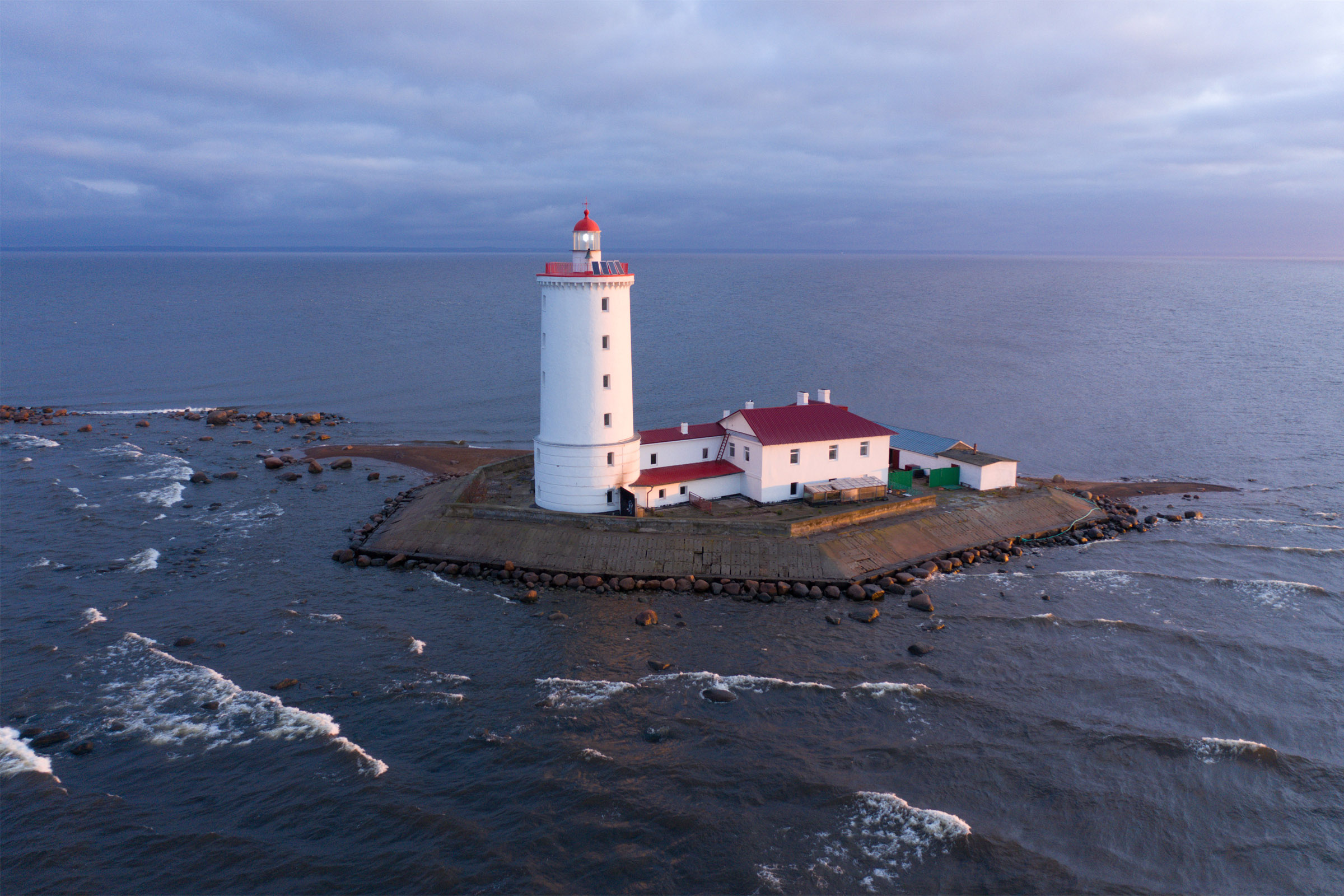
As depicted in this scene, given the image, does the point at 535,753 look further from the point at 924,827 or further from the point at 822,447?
the point at 822,447

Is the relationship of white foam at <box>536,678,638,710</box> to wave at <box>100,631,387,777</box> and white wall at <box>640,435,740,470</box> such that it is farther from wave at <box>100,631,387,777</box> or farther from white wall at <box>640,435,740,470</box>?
white wall at <box>640,435,740,470</box>

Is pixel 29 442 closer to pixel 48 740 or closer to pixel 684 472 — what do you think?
pixel 48 740

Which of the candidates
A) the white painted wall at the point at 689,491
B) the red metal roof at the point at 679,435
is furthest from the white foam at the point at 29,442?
the white painted wall at the point at 689,491

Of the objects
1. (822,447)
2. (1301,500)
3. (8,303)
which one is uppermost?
(8,303)

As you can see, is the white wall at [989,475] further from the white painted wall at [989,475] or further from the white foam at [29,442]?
the white foam at [29,442]

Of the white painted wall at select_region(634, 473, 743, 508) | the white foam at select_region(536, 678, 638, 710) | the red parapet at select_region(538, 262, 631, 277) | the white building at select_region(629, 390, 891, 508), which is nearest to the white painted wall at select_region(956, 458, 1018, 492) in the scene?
the white building at select_region(629, 390, 891, 508)

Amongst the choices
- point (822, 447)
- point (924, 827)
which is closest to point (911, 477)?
point (822, 447)
